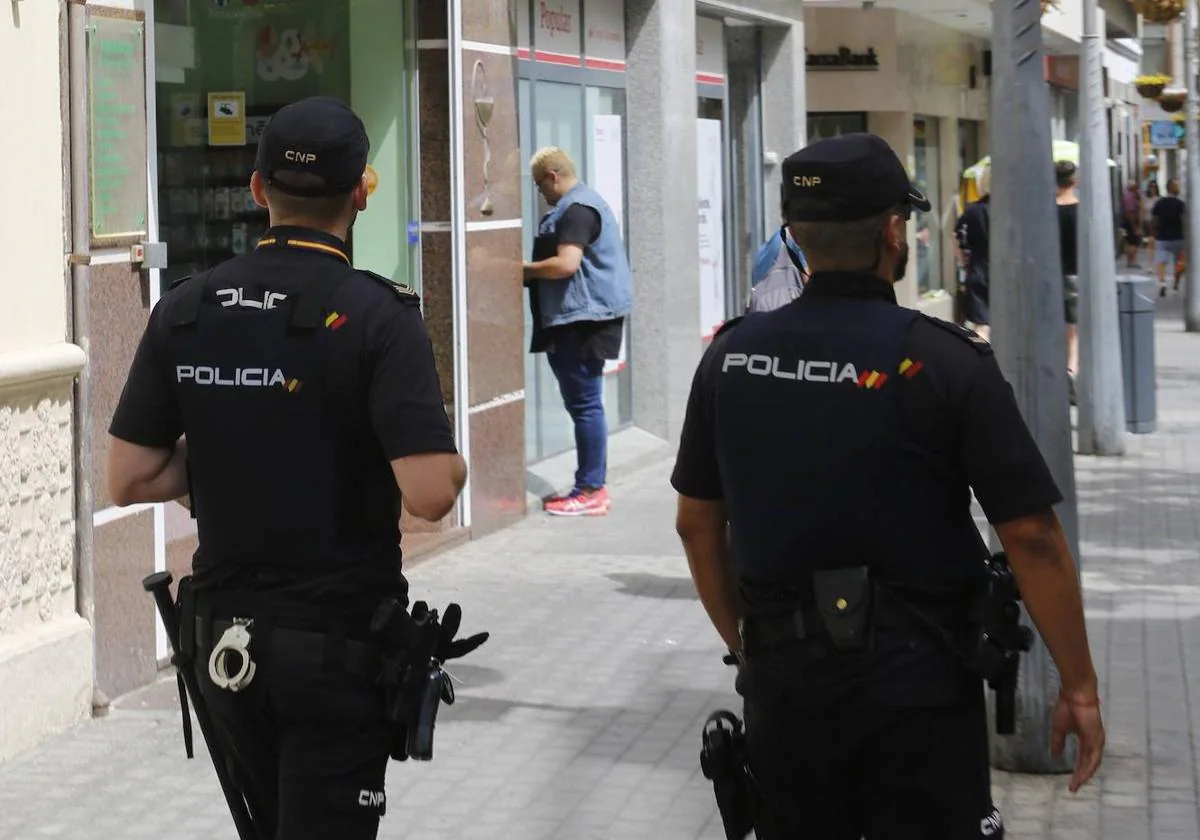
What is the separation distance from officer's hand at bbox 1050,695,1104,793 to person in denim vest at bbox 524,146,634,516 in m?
7.94

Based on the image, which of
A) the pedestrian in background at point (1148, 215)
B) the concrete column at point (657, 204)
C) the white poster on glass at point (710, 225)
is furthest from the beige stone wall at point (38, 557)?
the pedestrian in background at point (1148, 215)

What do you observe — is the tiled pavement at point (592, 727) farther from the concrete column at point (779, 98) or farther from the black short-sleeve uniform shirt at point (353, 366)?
the concrete column at point (779, 98)

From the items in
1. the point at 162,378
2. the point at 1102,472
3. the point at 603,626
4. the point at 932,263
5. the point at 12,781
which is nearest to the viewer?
the point at 162,378

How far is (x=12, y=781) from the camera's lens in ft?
21.2

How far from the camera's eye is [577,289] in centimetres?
1147

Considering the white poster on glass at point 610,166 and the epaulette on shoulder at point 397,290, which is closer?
the epaulette on shoulder at point 397,290

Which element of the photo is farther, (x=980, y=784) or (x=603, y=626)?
(x=603, y=626)

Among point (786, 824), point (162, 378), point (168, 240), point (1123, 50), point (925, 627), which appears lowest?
point (786, 824)

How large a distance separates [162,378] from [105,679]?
12.4 ft

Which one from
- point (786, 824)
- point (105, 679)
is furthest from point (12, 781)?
point (786, 824)

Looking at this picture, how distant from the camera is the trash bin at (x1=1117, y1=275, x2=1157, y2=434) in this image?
15.1 meters

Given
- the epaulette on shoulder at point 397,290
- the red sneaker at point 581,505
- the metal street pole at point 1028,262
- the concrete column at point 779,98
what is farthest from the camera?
the concrete column at point 779,98

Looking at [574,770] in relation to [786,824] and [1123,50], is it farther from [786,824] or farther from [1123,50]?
[1123,50]

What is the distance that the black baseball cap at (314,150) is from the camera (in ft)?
12.1
